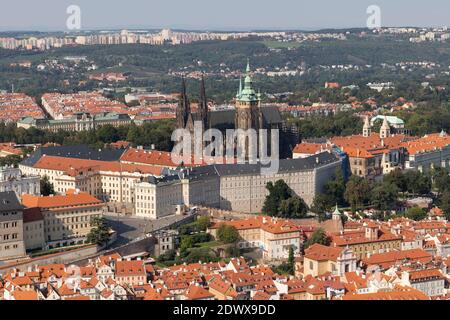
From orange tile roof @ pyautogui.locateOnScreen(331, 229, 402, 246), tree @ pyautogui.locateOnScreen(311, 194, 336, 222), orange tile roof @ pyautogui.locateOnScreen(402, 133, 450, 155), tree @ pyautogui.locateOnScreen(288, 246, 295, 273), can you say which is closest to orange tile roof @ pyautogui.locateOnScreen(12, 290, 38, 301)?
tree @ pyautogui.locateOnScreen(288, 246, 295, 273)

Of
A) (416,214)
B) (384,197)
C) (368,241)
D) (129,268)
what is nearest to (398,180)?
(384,197)

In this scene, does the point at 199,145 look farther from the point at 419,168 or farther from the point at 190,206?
the point at 419,168

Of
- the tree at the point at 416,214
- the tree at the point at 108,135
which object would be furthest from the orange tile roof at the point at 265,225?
the tree at the point at 108,135

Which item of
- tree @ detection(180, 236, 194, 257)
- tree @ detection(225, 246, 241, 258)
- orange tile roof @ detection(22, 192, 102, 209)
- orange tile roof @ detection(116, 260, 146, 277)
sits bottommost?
tree @ detection(225, 246, 241, 258)

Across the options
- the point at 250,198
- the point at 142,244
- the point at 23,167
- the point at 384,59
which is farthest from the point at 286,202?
the point at 384,59

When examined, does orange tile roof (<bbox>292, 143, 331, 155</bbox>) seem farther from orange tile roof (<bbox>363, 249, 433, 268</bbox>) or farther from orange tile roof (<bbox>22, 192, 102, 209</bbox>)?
orange tile roof (<bbox>363, 249, 433, 268</bbox>)

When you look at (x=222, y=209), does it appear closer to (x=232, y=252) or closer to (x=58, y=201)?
(x=232, y=252)

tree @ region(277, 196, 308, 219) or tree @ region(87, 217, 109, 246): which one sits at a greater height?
tree @ region(87, 217, 109, 246)
